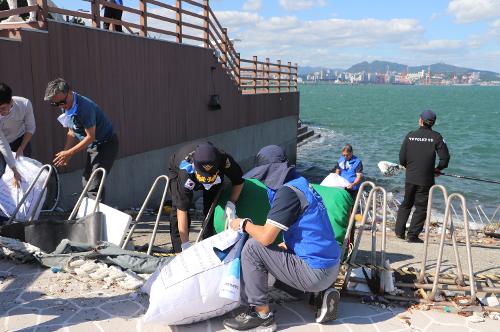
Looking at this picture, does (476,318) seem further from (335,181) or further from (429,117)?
(335,181)

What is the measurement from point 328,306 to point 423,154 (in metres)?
4.10

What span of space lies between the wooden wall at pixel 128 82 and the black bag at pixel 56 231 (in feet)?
7.55

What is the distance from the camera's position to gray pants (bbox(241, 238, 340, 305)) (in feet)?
11.5

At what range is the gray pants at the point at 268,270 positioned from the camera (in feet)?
11.5

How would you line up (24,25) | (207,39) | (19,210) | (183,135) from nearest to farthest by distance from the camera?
1. (19,210)
2. (24,25)
3. (183,135)
4. (207,39)

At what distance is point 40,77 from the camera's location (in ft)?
23.1

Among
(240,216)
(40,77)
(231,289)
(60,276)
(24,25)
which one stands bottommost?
(60,276)

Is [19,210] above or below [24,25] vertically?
below

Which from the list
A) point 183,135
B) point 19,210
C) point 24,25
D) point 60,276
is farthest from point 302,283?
point 183,135

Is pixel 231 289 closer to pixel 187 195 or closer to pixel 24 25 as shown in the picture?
pixel 187 195

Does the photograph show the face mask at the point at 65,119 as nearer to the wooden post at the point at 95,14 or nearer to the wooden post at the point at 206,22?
the wooden post at the point at 95,14

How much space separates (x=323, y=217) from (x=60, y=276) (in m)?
2.57

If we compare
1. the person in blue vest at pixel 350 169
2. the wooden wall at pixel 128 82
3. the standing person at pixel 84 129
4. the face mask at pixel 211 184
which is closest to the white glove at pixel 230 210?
the face mask at pixel 211 184

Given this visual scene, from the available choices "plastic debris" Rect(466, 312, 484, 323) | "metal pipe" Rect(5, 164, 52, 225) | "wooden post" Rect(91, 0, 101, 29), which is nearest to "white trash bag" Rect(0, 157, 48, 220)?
"metal pipe" Rect(5, 164, 52, 225)
